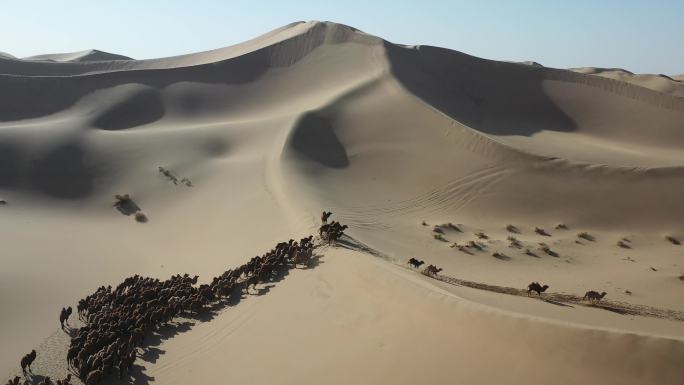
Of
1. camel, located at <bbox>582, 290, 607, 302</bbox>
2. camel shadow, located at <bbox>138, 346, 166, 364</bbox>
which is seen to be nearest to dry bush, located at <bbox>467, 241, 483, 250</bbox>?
camel, located at <bbox>582, 290, 607, 302</bbox>

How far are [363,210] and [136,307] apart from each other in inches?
300

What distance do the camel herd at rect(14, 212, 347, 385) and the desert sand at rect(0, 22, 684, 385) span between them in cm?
34

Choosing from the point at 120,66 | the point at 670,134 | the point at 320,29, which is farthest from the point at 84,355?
the point at 120,66

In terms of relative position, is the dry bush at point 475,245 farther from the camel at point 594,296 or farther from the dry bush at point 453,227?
the camel at point 594,296

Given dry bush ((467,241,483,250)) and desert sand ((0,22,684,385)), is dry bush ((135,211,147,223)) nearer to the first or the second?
desert sand ((0,22,684,385))

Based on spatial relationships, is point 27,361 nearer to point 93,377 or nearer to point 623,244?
point 93,377

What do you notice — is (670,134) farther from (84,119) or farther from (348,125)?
(84,119)

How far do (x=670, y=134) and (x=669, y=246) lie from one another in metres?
14.7

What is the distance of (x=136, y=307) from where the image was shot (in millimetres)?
9539

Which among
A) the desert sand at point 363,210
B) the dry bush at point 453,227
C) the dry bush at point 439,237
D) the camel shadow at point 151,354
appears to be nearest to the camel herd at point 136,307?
the camel shadow at point 151,354

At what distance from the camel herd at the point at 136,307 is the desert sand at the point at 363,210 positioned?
34cm

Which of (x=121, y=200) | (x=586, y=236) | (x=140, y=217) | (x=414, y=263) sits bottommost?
(x=414, y=263)

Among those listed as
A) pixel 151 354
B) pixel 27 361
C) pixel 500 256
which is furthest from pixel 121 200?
pixel 500 256

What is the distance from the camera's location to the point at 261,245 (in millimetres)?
12812
